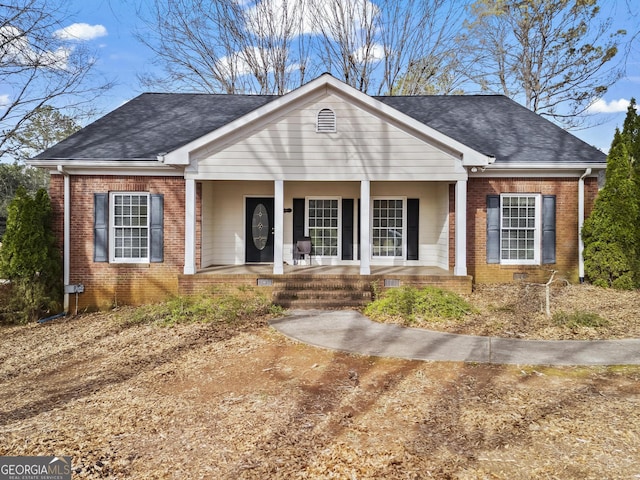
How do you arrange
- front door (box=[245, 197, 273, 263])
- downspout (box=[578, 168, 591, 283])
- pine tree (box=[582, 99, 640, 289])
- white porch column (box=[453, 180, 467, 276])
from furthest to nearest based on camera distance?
front door (box=[245, 197, 273, 263]) < downspout (box=[578, 168, 591, 283]) < pine tree (box=[582, 99, 640, 289]) < white porch column (box=[453, 180, 467, 276])

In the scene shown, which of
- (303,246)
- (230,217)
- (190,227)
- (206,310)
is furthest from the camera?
(230,217)

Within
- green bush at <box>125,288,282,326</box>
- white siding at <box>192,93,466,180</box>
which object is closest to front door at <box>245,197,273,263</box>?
white siding at <box>192,93,466,180</box>

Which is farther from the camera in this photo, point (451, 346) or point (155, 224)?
point (155, 224)

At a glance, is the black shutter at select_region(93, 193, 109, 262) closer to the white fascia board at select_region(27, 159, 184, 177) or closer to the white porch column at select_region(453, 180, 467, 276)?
the white fascia board at select_region(27, 159, 184, 177)

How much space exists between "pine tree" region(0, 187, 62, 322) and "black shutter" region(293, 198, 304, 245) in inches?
243

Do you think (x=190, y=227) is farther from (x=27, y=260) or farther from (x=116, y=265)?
(x=27, y=260)

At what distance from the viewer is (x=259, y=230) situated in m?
12.3

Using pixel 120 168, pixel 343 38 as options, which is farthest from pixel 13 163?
pixel 120 168

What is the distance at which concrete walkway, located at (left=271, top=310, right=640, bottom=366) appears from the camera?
581 cm

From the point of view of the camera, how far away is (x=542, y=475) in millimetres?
3178

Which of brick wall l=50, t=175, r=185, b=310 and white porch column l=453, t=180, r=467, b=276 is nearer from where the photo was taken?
white porch column l=453, t=180, r=467, b=276

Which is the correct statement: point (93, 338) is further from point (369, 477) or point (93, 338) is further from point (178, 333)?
point (369, 477)

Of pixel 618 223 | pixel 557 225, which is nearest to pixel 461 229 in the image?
pixel 557 225

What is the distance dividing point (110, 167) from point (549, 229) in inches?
446
